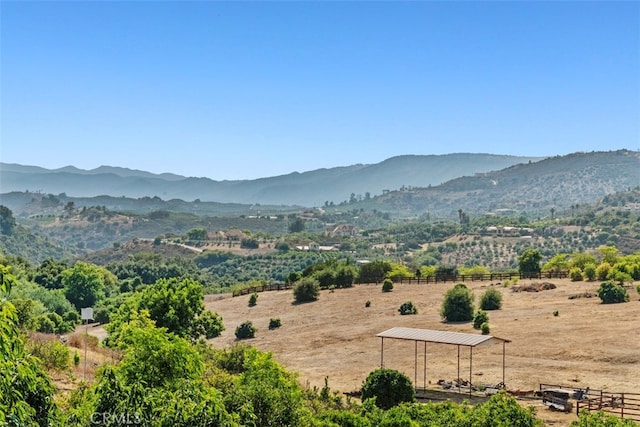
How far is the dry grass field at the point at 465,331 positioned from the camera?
34.5 metres

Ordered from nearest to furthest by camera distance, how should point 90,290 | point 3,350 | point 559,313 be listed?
1. point 3,350
2. point 559,313
3. point 90,290

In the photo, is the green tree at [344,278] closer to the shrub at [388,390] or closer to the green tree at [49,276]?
the green tree at [49,276]

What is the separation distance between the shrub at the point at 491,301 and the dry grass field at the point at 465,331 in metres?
0.88

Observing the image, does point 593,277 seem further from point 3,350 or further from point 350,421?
point 3,350

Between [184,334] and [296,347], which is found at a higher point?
[184,334]

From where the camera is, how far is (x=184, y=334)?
34.7m

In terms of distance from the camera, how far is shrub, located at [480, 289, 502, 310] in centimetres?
5578

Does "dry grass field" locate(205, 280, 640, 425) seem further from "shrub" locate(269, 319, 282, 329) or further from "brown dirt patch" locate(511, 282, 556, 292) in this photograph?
"brown dirt patch" locate(511, 282, 556, 292)

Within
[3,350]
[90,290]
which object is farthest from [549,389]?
[90,290]

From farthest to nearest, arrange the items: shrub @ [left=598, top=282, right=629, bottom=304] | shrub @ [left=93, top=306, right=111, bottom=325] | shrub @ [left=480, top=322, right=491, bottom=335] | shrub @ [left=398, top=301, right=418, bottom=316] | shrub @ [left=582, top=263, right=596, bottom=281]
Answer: shrub @ [left=93, top=306, right=111, bottom=325] < shrub @ [left=582, top=263, right=596, bottom=281] < shrub @ [left=398, top=301, right=418, bottom=316] < shrub @ [left=598, top=282, right=629, bottom=304] < shrub @ [left=480, top=322, right=491, bottom=335]

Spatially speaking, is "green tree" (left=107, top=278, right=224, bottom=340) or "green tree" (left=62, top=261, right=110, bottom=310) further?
"green tree" (left=62, top=261, right=110, bottom=310)

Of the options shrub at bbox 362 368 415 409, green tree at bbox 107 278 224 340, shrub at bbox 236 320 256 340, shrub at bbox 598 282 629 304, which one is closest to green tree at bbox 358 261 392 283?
shrub at bbox 236 320 256 340

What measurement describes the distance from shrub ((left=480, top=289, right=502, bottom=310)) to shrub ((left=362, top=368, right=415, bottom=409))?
1209 inches

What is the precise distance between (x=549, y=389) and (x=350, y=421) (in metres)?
17.3
